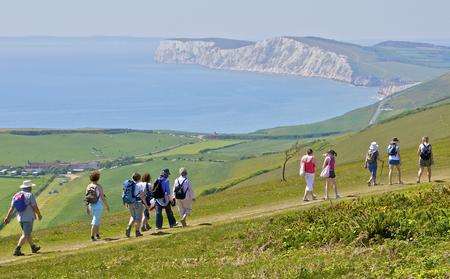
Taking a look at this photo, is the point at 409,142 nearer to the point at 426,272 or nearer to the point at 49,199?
the point at 49,199

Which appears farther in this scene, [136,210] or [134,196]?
[136,210]

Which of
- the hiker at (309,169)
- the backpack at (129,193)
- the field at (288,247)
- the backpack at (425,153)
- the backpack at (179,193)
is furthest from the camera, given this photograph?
the backpack at (425,153)

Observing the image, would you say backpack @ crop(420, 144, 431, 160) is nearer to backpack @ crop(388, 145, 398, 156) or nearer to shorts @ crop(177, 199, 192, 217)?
backpack @ crop(388, 145, 398, 156)

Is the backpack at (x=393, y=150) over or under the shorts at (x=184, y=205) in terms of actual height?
over

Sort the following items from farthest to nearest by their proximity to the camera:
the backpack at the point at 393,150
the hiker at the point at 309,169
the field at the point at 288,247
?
the backpack at the point at 393,150
the hiker at the point at 309,169
the field at the point at 288,247

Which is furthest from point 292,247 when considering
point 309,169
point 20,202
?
point 309,169

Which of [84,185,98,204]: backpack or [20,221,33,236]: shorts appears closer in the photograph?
[20,221,33,236]: shorts

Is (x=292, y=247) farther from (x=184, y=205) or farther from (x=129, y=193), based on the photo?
(x=184, y=205)

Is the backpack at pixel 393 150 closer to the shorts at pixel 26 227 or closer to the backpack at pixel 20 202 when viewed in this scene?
the shorts at pixel 26 227

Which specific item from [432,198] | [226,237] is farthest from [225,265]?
[432,198]

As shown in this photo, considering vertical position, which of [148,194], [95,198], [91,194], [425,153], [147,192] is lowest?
[148,194]

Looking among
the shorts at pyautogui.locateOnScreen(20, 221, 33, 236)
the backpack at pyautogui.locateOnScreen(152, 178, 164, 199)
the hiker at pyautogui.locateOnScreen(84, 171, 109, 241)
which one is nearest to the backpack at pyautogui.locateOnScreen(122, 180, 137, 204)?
the hiker at pyautogui.locateOnScreen(84, 171, 109, 241)

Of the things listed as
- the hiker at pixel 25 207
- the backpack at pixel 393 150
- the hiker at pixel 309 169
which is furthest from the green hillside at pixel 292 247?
the backpack at pixel 393 150

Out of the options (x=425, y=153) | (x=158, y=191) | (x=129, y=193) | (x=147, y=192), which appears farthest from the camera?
(x=425, y=153)
